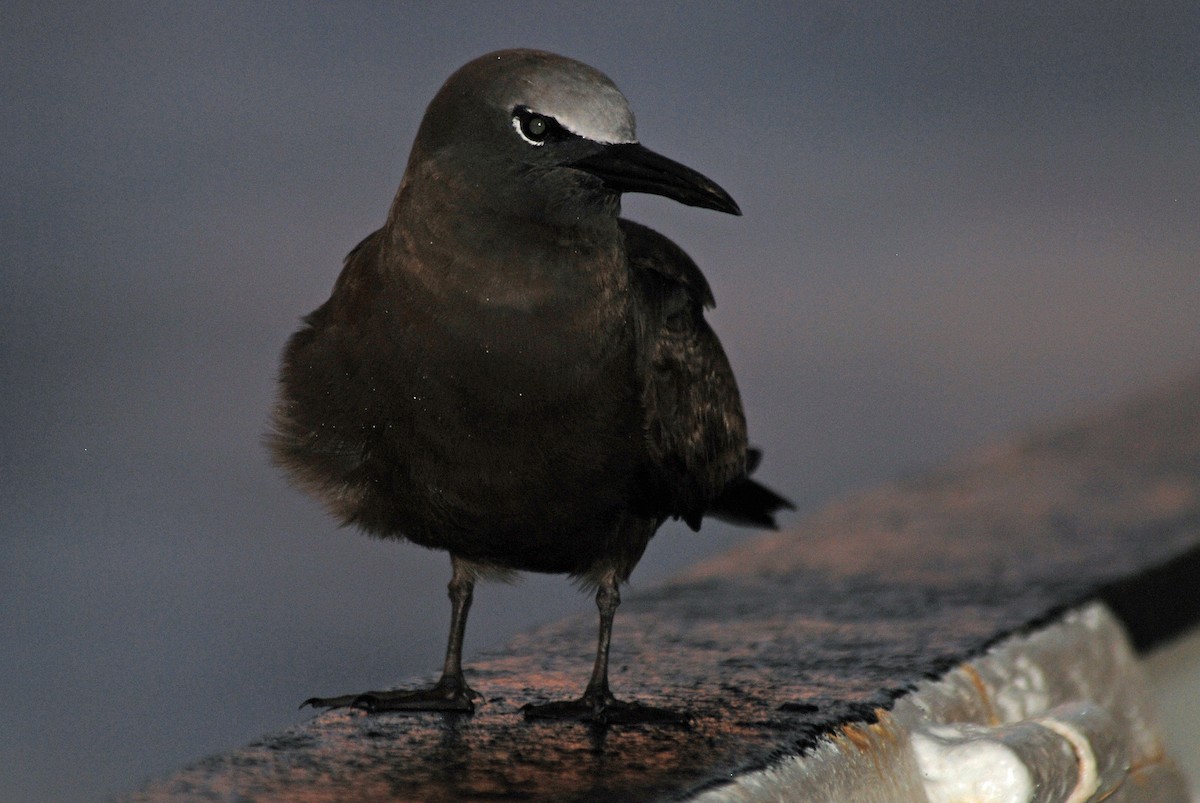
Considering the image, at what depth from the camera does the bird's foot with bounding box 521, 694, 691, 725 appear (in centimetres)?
310

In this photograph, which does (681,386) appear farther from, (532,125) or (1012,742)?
(1012,742)

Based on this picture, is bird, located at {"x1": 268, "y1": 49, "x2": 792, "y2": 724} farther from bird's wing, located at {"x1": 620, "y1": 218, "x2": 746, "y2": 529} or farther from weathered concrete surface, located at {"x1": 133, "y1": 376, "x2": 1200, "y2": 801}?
weathered concrete surface, located at {"x1": 133, "y1": 376, "x2": 1200, "y2": 801}

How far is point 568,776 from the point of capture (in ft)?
9.15

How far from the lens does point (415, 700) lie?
324 centimetres

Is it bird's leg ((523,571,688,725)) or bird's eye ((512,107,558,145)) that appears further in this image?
bird's leg ((523,571,688,725))

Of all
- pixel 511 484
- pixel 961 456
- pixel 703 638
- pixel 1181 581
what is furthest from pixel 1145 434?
pixel 511 484

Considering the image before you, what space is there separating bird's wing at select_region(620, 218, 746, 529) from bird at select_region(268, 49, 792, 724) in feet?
0.04

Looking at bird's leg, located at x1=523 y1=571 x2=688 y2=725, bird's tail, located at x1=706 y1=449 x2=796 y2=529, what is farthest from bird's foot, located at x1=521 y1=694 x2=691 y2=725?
bird's tail, located at x1=706 y1=449 x2=796 y2=529

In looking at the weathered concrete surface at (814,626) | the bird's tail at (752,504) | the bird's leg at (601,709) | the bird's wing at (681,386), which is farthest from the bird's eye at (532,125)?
the bird's tail at (752,504)

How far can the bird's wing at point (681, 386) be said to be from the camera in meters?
3.22

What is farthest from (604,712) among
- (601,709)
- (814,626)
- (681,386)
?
(814,626)

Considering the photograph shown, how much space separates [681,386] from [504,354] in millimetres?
524

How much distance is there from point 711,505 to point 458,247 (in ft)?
3.60

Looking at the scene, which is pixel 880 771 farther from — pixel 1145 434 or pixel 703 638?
pixel 1145 434
